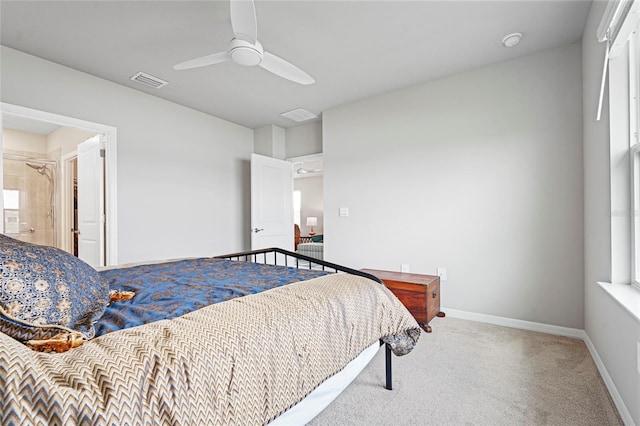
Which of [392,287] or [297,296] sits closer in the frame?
[297,296]

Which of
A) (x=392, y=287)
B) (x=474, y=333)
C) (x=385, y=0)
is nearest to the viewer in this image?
(x=385, y=0)

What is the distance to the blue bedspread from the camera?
104cm

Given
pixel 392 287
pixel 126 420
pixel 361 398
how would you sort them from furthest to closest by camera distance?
pixel 392 287 < pixel 361 398 < pixel 126 420

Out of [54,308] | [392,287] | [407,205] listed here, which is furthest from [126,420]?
[407,205]

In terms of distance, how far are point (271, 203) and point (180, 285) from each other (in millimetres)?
3031

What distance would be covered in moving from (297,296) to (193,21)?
7.19 ft

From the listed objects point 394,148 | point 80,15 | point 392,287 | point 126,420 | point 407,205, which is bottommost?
point 392,287

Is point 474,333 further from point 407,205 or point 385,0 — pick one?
point 385,0

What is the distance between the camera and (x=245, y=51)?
1984mm

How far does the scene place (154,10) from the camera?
2.12 metres

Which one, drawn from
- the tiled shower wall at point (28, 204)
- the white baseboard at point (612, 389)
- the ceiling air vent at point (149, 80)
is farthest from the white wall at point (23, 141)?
the white baseboard at point (612, 389)

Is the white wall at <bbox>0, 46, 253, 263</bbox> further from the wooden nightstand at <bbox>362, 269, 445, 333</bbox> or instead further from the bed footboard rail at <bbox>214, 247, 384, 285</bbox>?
the wooden nightstand at <bbox>362, 269, 445, 333</bbox>

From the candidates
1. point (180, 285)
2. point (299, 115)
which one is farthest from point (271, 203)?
point (180, 285)

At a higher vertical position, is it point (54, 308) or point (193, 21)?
point (193, 21)
